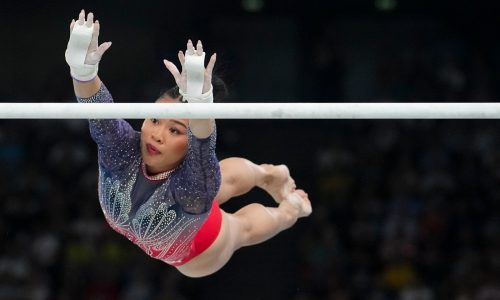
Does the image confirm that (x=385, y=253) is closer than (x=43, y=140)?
Yes

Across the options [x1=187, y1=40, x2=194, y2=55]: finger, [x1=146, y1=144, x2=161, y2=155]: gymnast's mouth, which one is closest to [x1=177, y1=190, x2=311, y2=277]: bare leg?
[x1=146, y1=144, x2=161, y2=155]: gymnast's mouth

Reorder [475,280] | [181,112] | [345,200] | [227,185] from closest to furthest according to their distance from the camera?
[181,112] < [227,185] < [475,280] < [345,200]

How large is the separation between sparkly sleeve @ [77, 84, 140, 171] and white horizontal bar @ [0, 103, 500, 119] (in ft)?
0.96

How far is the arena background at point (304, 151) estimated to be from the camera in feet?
25.5

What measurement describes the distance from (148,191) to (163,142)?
210 mm

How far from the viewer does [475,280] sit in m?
7.58

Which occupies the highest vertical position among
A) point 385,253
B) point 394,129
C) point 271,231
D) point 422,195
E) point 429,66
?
Result: point 429,66

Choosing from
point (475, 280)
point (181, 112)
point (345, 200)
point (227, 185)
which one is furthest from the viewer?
point (345, 200)

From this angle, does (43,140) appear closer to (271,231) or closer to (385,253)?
(385,253)

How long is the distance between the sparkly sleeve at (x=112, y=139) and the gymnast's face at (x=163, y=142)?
0.05 meters

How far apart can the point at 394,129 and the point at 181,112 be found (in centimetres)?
527

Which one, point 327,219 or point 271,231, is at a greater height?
point 327,219

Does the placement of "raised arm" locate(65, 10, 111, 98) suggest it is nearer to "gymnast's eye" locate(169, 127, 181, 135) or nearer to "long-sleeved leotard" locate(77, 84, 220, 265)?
"long-sleeved leotard" locate(77, 84, 220, 265)

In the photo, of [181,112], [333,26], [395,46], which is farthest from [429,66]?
[181,112]
